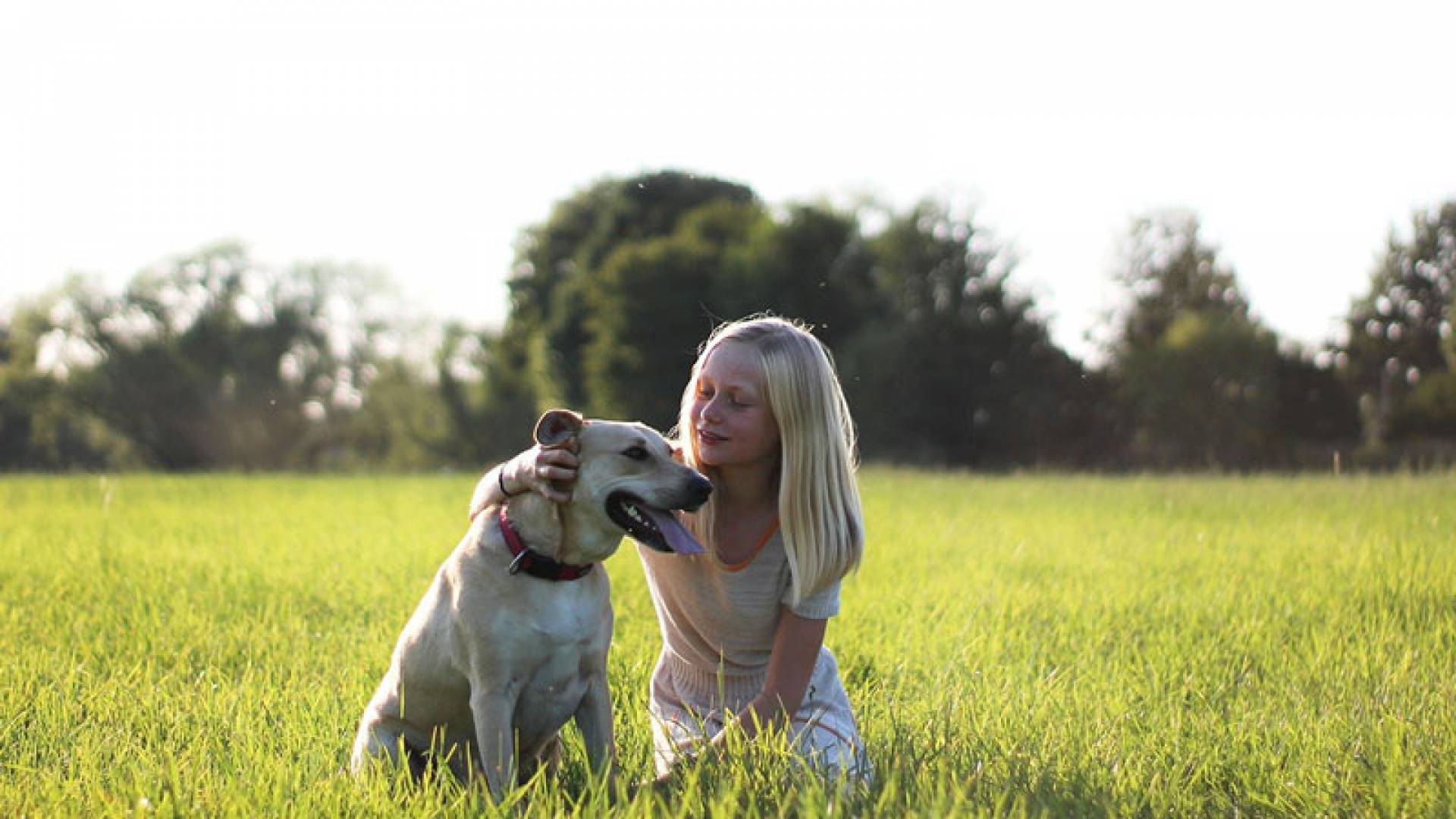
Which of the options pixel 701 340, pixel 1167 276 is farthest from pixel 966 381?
pixel 1167 276

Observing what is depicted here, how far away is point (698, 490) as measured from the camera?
3717 millimetres

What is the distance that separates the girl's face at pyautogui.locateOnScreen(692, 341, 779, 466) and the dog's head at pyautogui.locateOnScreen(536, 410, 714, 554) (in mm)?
260

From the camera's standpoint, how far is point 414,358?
46625 millimetres

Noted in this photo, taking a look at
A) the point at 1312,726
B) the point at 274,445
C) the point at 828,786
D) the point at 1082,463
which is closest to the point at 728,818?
the point at 828,786

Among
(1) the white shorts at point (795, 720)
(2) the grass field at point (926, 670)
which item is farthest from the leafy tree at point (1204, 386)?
(1) the white shorts at point (795, 720)

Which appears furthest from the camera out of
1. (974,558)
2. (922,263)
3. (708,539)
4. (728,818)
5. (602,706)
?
(922,263)

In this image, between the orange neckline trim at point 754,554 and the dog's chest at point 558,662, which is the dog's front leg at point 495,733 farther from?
the orange neckline trim at point 754,554

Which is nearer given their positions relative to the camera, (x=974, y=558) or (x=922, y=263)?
(x=974, y=558)

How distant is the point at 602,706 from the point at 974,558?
20.1ft

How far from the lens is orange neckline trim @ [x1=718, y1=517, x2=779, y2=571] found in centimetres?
414

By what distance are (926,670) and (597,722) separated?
2.16 meters

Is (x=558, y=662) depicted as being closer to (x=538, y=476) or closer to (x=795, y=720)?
(x=538, y=476)

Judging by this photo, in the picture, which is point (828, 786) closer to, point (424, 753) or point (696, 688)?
point (696, 688)

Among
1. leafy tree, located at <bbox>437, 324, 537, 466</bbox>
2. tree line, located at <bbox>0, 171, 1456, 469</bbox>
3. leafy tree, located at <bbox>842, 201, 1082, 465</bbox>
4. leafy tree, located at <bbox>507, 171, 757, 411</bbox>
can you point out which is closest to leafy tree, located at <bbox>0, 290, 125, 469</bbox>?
tree line, located at <bbox>0, 171, 1456, 469</bbox>
